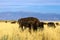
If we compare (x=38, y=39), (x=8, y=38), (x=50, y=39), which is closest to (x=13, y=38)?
(x=8, y=38)

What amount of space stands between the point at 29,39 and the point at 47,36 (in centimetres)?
129

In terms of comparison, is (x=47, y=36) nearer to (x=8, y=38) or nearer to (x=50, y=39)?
(x=50, y=39)

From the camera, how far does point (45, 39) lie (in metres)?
9.88

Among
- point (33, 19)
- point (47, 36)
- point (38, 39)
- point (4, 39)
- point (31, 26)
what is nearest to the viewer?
point (4, 39)

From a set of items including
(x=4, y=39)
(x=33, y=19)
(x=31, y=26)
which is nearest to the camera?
(x=4, y=39)

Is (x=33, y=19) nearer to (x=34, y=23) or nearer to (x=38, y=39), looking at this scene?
(x=34, y=23)

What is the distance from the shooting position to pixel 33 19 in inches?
672

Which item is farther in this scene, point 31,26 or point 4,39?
point 31,26

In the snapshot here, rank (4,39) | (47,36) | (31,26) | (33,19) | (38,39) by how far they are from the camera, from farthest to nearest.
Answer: (33,19) → (31,26) → (47,36) → (38,39) → (4,39)

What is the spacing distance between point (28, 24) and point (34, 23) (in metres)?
0.42

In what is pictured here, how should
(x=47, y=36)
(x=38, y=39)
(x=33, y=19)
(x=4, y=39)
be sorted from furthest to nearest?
(x=33, y=19), (x=47, y=36), (x=38, y=39), (x=4, y=39)

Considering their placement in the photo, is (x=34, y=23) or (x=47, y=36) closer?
(x=47, y=36)

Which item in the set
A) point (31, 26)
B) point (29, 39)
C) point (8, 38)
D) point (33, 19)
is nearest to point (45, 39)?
point (29, 39)

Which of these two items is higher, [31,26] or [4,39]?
[4,39]
